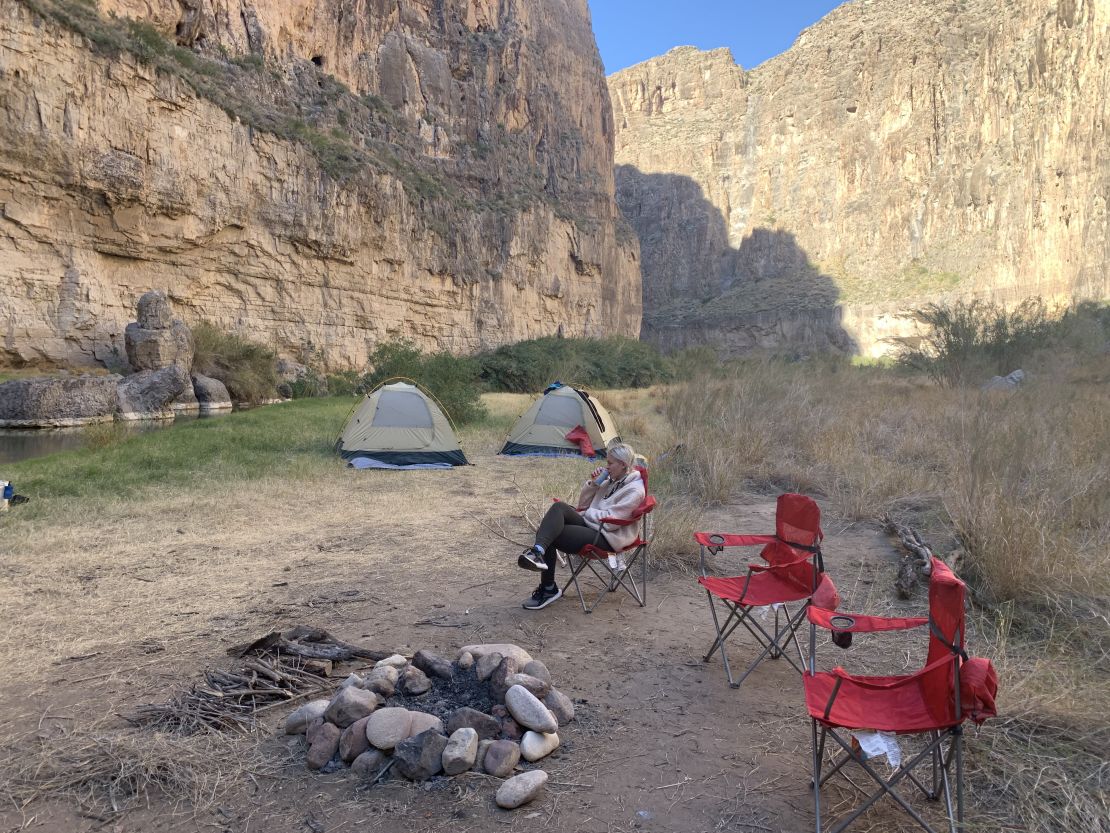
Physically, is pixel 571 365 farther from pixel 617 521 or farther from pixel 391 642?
pixel 391 642

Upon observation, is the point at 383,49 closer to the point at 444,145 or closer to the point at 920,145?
the point at 444,145

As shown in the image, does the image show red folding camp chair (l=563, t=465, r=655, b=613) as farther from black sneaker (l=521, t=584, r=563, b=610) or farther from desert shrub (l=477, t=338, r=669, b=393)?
desert shrub (l=477, t=338, r=669, b=393)

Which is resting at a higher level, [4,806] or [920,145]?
[920,145]

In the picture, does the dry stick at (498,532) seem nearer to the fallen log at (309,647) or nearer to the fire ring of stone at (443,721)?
the fallen log at (309,647)

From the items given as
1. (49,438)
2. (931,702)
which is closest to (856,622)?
(931,702)

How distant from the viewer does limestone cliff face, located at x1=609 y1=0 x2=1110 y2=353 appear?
42125 millimetres

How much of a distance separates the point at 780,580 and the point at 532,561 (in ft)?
4.85

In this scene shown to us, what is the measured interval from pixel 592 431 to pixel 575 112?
40621mm

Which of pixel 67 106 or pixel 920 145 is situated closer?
pixel 67 106

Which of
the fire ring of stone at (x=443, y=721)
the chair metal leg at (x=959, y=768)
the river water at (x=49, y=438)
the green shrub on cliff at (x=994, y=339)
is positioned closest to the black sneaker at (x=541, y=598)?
the fire ring of stone at (x=443, y=721)

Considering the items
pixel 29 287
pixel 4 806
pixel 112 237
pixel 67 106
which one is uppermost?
pixel 67 106

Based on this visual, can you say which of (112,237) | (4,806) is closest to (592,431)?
(4,806)

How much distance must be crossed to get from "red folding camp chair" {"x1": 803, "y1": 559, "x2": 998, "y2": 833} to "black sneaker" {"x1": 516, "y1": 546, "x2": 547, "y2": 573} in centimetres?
204

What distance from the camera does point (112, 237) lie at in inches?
816
